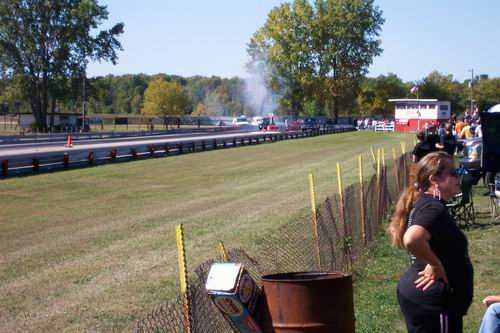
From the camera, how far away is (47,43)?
8581 centimetres

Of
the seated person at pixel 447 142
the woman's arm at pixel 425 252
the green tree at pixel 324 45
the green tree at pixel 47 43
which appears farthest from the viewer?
the green tree at pixel 324 45

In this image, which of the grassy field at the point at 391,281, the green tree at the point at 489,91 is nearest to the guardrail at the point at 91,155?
the grassy field at the point at 391,281

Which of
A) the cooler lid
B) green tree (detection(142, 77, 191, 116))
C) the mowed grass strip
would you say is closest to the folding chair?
the mowed grass strip

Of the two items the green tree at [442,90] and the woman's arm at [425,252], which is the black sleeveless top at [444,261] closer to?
the woman's arm at [425,252]

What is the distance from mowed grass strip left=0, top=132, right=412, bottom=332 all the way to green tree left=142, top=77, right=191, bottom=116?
335 ft

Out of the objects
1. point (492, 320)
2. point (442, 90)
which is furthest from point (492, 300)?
point (442, 90)

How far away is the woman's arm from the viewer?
4.98 m

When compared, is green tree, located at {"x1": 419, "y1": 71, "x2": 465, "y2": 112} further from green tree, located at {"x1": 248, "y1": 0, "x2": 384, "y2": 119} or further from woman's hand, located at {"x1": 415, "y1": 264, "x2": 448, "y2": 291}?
woman's hand, located at {"x1": 415, "y1": 264, "x2": 448, "y2": 291}

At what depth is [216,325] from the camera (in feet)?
18.5

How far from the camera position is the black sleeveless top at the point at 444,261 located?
198 inches

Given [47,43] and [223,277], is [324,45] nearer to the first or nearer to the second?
[47,43]

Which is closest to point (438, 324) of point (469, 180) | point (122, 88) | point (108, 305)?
point (108, 305)

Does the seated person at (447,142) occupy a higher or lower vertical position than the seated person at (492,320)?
higher

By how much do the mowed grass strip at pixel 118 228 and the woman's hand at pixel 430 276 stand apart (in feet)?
13.8
